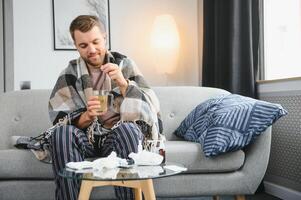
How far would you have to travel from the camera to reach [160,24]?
342 cm

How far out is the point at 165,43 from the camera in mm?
3404

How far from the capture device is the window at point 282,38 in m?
2.67

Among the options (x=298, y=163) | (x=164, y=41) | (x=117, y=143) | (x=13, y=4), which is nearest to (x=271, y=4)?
(x=164, y=41)

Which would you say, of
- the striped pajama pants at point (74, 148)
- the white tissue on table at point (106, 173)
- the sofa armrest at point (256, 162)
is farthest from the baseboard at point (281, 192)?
the white tissue on table at point (106, 173)

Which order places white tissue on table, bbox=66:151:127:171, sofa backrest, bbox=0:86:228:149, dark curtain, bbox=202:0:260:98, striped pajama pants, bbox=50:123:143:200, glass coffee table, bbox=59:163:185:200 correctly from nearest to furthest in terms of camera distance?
1. glass coffee table, bbox=59:163:185:200
2. white tissue on table, bbox=66:151:127:171
3. striped pajama pants, bbox=50:123:143:200
4. sofa backrest, bbox=0:86:228:149
5. dark curtain, bbox=202:0:260:98

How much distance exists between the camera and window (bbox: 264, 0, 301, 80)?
267 centimetres

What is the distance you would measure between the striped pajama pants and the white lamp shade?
1.70 metres

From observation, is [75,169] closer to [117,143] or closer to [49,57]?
[117,143]

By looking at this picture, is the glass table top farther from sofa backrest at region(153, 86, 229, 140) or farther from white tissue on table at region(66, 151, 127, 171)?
sofa backrest at region(153, 86, 229, 140)

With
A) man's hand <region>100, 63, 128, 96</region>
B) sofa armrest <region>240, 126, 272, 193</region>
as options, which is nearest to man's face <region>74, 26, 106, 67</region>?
man's hand <region>100, 63, 128, 96</region>

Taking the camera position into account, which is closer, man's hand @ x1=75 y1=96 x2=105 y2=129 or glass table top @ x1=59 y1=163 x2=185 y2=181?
glass table top @ x1=59 y1=163 x2=185 y2=181

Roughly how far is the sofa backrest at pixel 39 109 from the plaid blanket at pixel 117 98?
1.59 ft

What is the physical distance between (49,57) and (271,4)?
1779 millimetres

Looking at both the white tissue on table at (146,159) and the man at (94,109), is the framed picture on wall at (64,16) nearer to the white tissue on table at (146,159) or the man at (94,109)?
the man at (94,109)
